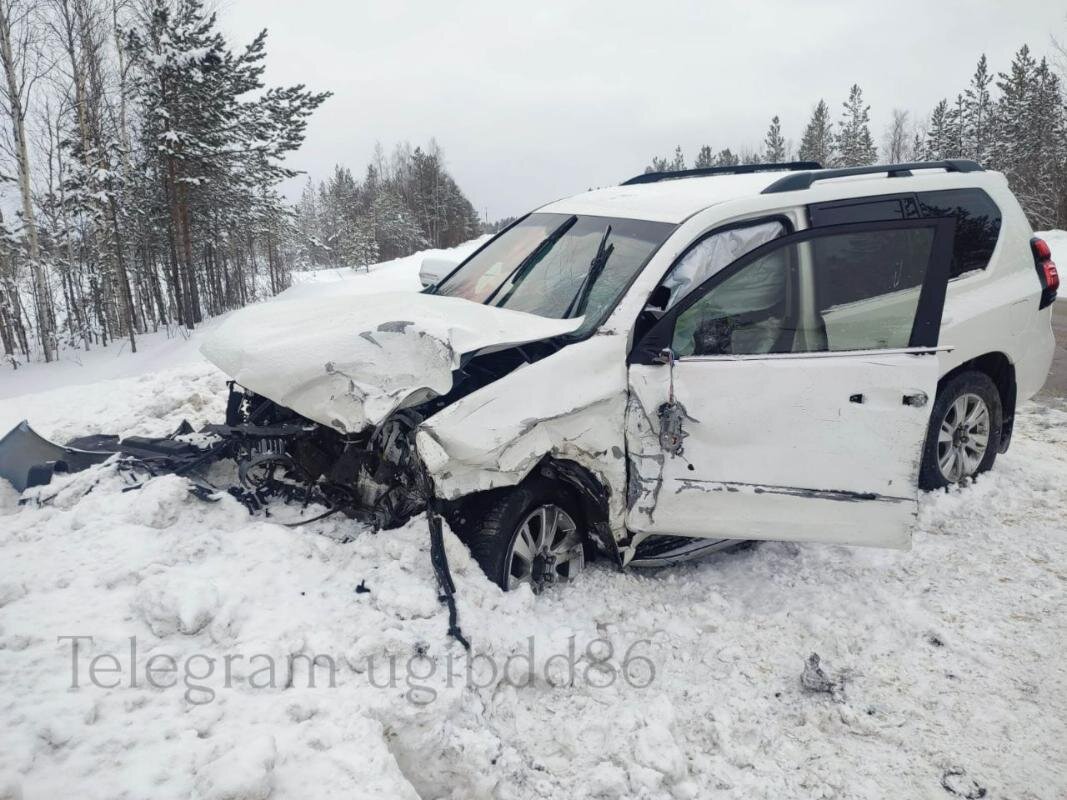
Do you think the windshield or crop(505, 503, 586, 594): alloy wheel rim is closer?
crop(505, 503, 586, 594): alloy wheel rim

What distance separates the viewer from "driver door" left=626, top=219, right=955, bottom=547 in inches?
128

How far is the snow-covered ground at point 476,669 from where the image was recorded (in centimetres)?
221

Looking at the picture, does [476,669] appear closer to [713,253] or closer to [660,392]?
[660,392]

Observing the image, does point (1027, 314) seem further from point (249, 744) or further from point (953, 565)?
point (249, 744)

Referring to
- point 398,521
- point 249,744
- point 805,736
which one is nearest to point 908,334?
point 805,736

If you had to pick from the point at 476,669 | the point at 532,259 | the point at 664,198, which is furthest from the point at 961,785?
the point at 532,259

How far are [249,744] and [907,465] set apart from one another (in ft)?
10.4

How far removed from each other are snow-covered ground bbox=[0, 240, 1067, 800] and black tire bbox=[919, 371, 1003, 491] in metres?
0.82

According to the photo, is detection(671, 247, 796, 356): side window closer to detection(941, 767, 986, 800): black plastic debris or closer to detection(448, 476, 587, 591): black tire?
detection(448, 476, 587, 591): black tire

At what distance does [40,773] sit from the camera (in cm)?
195

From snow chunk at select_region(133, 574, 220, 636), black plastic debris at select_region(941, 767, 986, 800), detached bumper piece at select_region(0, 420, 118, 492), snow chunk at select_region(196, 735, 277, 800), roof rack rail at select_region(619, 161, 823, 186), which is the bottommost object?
black plastic debris at select_region(941, 767, 986, 800)

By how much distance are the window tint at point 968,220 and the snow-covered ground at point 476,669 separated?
1.99 meters

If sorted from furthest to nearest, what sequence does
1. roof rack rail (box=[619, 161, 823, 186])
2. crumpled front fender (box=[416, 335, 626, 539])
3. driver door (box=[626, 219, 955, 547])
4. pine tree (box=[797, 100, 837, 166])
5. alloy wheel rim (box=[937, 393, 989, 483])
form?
pine tree (box=[797, 100, 837, 166]) → roof rack rail (box=[619, 161, 823, 186]) → alloy wheel rim (box=[937, 393, 989, 483]) → driver door (box=[626, 219, 955, 547]) → crumpled front fender (box=[416, 335, 626, 539])

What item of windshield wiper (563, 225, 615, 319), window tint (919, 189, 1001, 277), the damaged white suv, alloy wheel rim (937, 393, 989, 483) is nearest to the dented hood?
the damaged white suv
